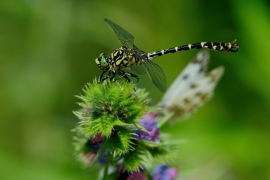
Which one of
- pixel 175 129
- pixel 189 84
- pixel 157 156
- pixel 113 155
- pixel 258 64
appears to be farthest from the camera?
pixel 175 129

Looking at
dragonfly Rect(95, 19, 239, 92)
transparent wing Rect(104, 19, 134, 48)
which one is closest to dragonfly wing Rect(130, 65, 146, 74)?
dragonfly Rect(95, 19, 239, 92)

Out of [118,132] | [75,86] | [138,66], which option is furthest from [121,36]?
[75,86]

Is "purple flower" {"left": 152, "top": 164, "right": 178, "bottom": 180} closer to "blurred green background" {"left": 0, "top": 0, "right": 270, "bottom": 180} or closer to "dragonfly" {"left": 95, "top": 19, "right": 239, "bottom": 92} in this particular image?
"dragonfly" {"left": 95, "top": 19, "right": 239, "bottom": 92}

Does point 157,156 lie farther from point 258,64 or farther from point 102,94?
point 258,64

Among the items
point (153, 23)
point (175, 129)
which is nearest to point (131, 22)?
point (153, 23)

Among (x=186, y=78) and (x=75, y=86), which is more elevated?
(x=75, y=86)

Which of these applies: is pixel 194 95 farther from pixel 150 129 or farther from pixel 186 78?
pixel 150 129

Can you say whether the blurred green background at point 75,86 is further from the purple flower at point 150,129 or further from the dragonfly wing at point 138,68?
the purple flower at point 150,129
